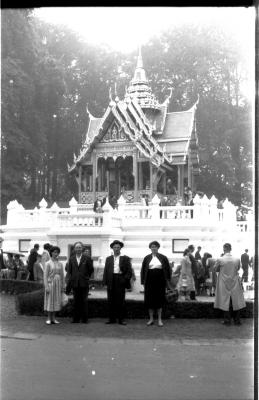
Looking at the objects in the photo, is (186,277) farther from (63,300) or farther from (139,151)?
(139,151)

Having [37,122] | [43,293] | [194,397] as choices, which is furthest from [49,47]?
[194,397]

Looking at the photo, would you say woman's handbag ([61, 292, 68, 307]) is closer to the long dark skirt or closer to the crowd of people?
the crowd of people

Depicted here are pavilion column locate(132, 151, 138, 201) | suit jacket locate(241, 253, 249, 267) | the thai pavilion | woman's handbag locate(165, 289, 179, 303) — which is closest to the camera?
suit jacket locate(241, 253, 249, 267)

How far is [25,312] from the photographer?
26.7ft

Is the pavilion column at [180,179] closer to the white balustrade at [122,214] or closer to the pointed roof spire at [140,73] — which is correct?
the white balustrade at [122,214]

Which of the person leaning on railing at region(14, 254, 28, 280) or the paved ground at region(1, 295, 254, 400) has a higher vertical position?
the person leaning on railing at region(14, 254, 28, 280)

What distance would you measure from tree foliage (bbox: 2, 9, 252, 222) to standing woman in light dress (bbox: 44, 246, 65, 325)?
3.41 feet

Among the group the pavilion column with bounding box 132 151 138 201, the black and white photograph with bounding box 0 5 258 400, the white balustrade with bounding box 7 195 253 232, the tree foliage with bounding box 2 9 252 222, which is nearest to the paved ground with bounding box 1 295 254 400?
the black and white photograph with bounding box 0 5 258 400

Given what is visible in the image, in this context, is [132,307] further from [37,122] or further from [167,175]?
[167,175]

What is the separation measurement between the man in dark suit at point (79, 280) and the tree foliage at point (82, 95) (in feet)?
3.93

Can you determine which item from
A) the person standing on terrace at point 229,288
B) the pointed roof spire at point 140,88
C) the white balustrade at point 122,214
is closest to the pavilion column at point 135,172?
the white balustrade at point 122,214

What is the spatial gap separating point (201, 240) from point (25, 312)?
4489mm

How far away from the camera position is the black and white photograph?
16.6ft

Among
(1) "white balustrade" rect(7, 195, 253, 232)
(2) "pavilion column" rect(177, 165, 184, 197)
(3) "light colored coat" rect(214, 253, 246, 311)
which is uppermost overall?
(2) "pavilion column" rect(177, 165, 184, 197)
